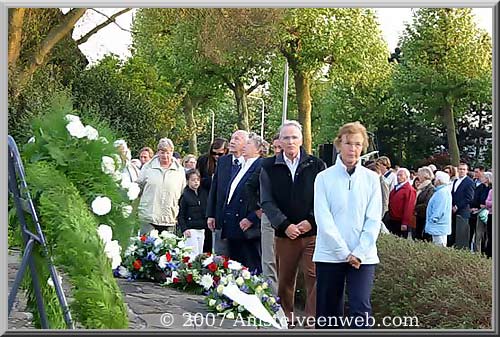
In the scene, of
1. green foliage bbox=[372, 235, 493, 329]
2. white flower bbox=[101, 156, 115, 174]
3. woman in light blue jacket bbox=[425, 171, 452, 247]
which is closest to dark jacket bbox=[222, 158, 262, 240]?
green foliage bbox=[372, 235, 493, 329]

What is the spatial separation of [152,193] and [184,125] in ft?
11.1

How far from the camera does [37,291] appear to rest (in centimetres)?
375

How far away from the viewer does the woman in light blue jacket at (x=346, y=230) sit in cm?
487

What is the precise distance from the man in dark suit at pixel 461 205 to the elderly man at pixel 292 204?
5.18 m

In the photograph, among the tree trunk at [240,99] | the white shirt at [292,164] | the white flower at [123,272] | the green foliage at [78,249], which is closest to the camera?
the green foliage at [78,249]

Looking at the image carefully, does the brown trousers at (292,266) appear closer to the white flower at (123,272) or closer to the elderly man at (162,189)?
the white flower at (123,272)

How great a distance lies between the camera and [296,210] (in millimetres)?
5723

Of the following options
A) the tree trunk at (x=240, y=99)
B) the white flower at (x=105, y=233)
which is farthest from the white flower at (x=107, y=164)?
the tree trunk at (x=240, y=99)

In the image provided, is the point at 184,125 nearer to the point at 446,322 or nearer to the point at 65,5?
the point at 446,322

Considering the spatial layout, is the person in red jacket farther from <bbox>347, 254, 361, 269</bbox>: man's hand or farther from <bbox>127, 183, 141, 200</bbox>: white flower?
<bbox>127, 183, 141, 200</bbox>: white flower

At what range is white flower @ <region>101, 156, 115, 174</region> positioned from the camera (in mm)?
3729

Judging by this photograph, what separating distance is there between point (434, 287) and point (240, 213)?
1868 mm

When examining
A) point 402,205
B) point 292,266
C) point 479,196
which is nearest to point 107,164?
point 292,266

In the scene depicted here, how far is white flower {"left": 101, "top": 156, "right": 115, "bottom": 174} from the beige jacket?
406 centimetres
